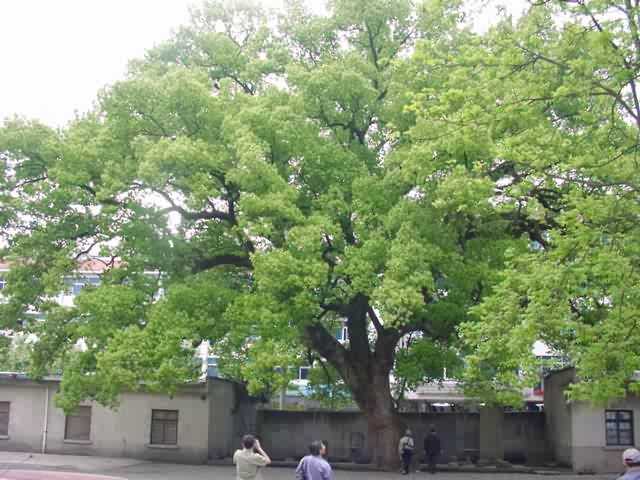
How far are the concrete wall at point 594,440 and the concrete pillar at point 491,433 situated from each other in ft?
15.6

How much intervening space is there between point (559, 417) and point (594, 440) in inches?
112

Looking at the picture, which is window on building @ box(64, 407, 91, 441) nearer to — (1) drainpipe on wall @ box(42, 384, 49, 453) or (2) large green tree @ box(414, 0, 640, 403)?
(1) drainpipe on wall @ box(42, 384, 49, 453)

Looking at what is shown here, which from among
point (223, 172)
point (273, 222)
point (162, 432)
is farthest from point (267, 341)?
point (162, 432)

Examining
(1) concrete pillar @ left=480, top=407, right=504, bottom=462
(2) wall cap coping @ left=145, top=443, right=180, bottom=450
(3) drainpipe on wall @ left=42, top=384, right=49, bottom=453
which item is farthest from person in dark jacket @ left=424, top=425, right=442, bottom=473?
(3) drainpipe on wall @ left=42, top=384, right=49, bottom=453

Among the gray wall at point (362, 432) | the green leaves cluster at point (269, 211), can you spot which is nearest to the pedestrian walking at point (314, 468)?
the green leaves cluster at point (269, 211)

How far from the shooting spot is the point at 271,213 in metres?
22.3

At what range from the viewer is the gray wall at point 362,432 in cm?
3206

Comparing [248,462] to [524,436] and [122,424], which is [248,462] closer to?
[122,424]

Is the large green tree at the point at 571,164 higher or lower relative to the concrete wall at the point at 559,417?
higher

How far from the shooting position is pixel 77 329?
923 inches

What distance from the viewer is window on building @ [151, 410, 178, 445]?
→ 96.0 feet

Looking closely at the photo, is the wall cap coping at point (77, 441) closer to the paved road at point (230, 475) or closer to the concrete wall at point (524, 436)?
the paved road at point (230, 475)

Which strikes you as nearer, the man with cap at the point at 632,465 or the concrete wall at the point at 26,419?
the man with cap at the point at 632,465

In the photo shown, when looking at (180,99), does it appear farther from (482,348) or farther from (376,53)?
(482,348)
